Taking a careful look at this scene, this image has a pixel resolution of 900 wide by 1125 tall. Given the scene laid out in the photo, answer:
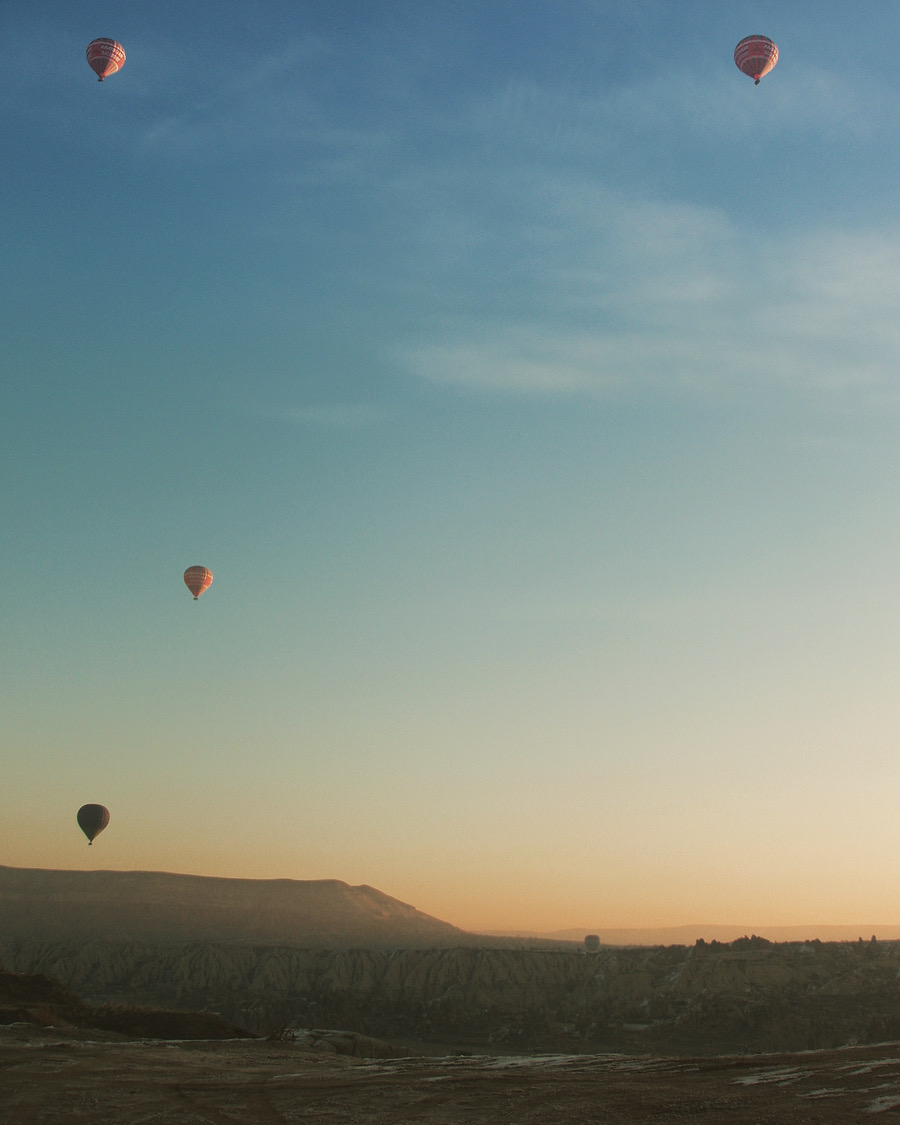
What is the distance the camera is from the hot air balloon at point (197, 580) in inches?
2223

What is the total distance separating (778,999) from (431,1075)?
38472mm

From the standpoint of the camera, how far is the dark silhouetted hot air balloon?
194ft

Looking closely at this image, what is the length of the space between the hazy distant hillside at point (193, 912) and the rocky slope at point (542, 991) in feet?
161

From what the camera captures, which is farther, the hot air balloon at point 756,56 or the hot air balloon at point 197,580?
the hot air balloon at point 197,580

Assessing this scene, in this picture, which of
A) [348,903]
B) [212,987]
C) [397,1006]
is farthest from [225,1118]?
[348,903]

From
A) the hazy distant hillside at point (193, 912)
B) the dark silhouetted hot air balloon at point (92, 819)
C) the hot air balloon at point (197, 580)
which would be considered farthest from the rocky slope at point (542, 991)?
the hazy distant hillside at point (193, 912)

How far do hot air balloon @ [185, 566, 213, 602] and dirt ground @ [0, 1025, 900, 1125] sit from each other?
3300 centimetres

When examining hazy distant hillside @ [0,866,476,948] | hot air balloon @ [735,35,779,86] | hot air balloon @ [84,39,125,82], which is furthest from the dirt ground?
hazy distant hillside @ [0,866,476,948]

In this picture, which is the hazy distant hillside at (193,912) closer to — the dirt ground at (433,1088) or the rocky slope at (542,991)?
the rocky slope at (542,991)

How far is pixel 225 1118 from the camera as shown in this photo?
50.4 ft

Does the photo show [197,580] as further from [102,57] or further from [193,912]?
[193,912]

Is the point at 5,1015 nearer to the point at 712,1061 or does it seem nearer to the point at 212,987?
the point at 712,1061

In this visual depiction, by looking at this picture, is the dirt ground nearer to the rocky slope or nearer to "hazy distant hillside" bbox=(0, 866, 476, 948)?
the rocky slope

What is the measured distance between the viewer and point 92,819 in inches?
2352
